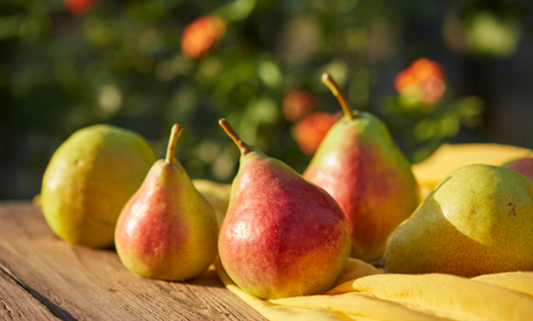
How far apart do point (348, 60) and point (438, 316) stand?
2425 mm

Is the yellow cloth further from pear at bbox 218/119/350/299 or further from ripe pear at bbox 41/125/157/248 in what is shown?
ripe pear at bbox 41/125/157/248

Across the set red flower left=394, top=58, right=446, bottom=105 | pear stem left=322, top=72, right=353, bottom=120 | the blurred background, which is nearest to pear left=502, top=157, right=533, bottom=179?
pear stem left=322, top=72, right=353, bottom=120

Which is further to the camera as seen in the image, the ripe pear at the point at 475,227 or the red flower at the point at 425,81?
the red flower at the point at 425,81

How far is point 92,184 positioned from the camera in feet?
3.54

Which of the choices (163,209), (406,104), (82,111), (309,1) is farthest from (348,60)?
(163,209)

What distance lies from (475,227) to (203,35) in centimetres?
213

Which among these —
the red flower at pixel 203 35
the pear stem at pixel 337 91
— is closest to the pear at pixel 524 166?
the pear stem at pixel 337 91

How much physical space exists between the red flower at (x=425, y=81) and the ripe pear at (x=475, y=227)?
1546 mm

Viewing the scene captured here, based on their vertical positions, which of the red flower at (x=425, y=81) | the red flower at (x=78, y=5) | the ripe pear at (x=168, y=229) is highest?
the red flower at (x=78, y=5)

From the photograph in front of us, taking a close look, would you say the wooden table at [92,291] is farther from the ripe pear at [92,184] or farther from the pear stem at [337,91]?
the pear stem at [337,91]

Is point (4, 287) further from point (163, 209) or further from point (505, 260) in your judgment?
point (505, 260)

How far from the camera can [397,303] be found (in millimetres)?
651

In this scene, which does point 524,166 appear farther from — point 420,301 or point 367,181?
point 420,301

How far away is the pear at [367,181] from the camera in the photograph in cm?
93
